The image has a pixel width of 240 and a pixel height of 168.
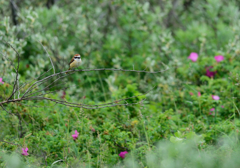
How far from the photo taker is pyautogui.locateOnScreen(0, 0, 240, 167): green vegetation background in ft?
7.94

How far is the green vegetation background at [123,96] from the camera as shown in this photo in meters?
2.42

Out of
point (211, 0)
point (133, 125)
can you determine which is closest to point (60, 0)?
point (211, 0)

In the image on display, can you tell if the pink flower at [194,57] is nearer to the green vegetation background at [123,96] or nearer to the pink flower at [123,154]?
the green vegetation background at [123,96]

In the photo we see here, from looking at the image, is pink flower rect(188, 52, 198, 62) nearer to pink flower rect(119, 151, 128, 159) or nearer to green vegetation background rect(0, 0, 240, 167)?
green vegetation background rect(0, 0, 240, 167)

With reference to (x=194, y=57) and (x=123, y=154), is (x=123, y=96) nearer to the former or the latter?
(x=123, y=154)

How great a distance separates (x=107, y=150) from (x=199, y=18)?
18.3 ft

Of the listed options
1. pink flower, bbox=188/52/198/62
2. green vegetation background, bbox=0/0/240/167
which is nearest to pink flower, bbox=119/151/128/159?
green vegetation background, bbox=0/0/240/167

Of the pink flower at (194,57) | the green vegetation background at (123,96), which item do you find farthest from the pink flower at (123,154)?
the pink flower at (194,57)

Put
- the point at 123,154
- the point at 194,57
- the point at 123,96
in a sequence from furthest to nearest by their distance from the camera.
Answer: the point at 194,57
the point at 123,96
the point at 123,154

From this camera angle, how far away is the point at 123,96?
3.25 metres

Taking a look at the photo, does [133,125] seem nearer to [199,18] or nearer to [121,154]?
[121,154]

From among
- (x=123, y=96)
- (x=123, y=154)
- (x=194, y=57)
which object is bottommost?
(x=123, y=154)

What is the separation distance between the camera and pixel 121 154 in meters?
2.60

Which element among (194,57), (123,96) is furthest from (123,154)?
(194,57)
